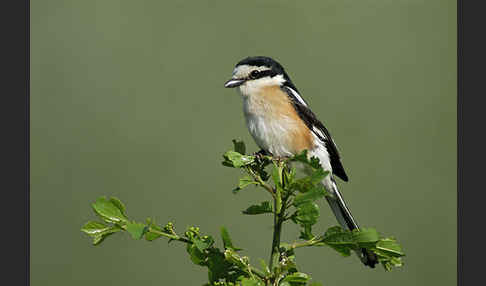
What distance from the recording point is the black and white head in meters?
2.75

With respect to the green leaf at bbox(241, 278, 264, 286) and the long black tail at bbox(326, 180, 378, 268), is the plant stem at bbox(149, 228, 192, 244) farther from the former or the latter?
the long black tail at bbox(326, 180, 378, 268)

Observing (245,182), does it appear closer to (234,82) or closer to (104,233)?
(104,233)

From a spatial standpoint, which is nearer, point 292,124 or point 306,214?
point 306,214

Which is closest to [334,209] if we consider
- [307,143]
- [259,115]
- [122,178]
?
[307,143]

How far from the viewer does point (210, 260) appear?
→ 4.90 ft

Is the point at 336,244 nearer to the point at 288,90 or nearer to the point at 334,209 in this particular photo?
the point at 334,209

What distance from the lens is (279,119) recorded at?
2.86m

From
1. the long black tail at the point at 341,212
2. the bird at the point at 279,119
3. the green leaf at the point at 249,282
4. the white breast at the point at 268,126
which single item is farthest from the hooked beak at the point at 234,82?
the green leaf at the point at 249,282

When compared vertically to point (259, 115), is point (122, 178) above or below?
below

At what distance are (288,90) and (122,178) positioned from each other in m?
2.27

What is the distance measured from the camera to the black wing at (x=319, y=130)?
2949mm

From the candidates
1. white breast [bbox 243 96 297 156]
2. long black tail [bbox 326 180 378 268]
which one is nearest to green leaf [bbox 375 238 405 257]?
long black tail [bbox 326 180 378 268]

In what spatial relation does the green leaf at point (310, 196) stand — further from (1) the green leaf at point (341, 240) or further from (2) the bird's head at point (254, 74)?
(2) the bird's head at point (254, 74)

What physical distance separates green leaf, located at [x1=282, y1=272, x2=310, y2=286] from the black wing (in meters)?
1.60
